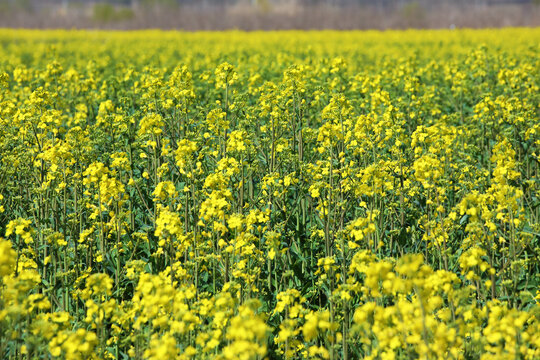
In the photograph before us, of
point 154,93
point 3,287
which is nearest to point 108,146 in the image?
point 154,93

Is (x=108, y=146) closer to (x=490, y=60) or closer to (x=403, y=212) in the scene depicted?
(x=403, y=212)

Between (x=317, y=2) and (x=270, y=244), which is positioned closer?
(x=270, y=244)

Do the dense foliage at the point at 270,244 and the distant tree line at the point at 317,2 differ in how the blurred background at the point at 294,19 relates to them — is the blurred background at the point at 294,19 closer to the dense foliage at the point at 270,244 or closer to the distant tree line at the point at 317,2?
the distant tree line at the point at 317,2

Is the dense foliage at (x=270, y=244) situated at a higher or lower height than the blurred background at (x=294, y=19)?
lower

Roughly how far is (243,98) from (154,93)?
1099mm

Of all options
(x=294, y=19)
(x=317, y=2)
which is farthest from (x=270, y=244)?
(x=317, y=2)

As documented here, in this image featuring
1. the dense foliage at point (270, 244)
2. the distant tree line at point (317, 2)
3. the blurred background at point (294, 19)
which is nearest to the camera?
the dense foliage at point (270, 244)

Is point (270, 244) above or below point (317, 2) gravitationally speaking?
below

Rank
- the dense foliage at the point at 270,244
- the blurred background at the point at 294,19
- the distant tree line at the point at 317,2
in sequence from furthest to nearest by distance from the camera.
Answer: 1. the distant tree line at the point at 317,2
2. the blurred background at the point at 294,19
3. the dense foliage at the point at 270,244

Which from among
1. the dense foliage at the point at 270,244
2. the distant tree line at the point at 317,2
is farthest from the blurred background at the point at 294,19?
the dense foliage at the point at 270,244

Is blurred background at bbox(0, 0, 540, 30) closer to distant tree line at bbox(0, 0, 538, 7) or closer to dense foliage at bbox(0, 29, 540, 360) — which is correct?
distant tree line at bbox(0, 0, 538, 7)

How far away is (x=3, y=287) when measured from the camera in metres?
4.20

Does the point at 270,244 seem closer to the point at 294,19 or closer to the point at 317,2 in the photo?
the point at 294,19

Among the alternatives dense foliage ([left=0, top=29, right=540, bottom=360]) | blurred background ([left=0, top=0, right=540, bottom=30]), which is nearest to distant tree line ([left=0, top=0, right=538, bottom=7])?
blurred background ([left=0, top=0, right=540, bottom=30])
